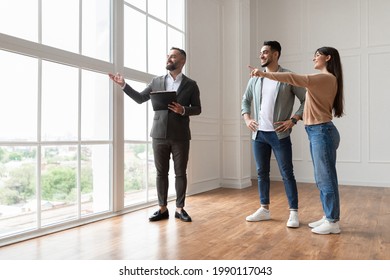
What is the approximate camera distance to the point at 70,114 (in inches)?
110

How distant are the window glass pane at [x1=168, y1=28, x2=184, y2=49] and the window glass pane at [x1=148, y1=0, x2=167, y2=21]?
0.18 m

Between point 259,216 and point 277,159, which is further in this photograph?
point 259,216

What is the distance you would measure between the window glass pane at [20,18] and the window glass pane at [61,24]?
0.27 ft

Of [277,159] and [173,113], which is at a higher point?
A: [173,113]

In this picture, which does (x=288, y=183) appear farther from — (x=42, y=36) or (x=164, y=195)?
(x=42, y=36)

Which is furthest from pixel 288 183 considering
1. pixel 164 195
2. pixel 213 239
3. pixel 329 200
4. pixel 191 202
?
pixel 191 202

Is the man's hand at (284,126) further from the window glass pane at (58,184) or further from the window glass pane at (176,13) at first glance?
the window glass pane at (176,13)

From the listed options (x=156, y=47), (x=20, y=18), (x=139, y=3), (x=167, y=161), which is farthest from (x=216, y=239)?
(x=139, y=3)

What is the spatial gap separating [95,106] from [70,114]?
29 centimetres

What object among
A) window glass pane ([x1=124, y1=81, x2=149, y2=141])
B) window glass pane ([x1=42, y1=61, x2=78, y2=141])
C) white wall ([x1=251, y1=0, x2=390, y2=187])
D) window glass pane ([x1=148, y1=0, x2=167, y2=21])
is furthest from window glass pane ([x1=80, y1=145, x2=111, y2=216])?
white wall ([x1=251, y1=0, x2=390, y2=187])

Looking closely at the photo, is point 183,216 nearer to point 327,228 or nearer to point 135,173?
point 135,173

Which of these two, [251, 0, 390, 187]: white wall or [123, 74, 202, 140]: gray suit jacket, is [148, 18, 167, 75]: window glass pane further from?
[251, 0, 390, 187]: white wall

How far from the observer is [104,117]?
3.14 meters

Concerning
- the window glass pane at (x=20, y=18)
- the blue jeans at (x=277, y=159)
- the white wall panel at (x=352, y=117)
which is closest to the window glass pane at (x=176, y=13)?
the window glass pane at (x=20, y=18)
